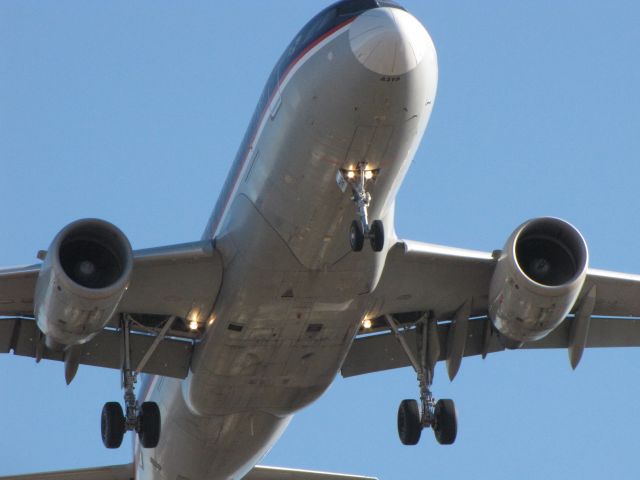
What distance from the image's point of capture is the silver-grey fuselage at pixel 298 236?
22.3 m

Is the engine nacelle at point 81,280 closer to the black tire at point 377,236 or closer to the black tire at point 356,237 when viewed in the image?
the black tire at point 356,237

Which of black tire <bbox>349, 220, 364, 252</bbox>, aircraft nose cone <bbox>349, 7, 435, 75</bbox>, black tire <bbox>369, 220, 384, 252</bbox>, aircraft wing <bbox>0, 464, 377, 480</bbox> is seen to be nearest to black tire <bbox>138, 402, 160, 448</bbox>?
aircraft wing <bbox>0, 464, 377, 480</bbox>

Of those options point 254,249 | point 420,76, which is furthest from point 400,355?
point 420,76

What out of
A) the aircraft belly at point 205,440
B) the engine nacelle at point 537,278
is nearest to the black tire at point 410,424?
the aircraft belly at point 205,440

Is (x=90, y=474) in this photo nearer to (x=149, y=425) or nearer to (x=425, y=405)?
(x=149, y=425)

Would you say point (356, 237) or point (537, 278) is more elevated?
point (537, 278)

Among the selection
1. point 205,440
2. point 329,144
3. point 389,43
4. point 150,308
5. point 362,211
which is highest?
point 389,43

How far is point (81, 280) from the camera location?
79.7 feet

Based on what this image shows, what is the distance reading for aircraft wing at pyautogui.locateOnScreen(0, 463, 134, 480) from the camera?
29.5 metres

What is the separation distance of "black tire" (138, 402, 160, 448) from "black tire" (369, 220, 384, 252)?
5.91 m

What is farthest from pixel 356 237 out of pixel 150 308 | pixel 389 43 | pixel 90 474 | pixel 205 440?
pixel 90 474

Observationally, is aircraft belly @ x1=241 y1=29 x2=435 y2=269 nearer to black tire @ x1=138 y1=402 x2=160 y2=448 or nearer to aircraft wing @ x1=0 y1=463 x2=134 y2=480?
black tire @ x1=138 y1=402 x2=160 y2=448

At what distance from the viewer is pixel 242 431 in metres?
27.8

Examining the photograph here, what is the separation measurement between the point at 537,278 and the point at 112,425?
25.1ft
